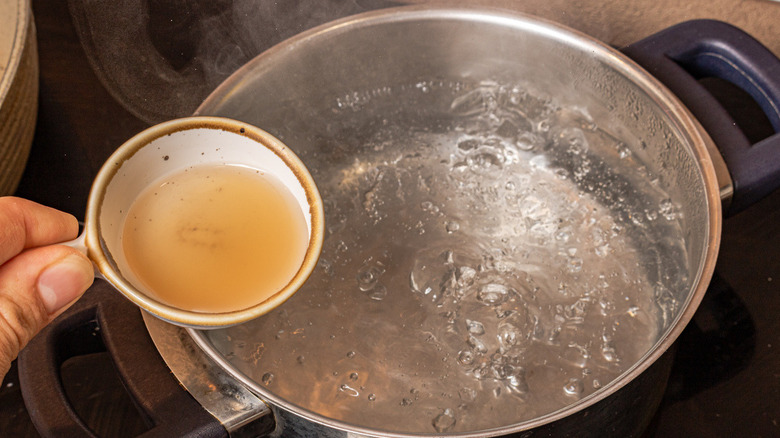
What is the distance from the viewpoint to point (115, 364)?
53cm

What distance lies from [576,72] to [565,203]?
17 centimetres

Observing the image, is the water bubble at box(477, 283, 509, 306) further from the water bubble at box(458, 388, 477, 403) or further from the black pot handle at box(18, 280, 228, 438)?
the black pot handle at box(18, 280, 228, 438)

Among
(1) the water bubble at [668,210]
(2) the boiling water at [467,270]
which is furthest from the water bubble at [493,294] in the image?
(1) the water bubble at [668,210]

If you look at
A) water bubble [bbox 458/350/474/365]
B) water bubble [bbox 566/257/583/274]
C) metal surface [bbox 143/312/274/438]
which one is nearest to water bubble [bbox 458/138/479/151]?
water bubble [bbox 566/257/583/274]

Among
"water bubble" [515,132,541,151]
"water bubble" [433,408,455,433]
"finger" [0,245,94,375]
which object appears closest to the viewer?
"finger" [0,245,94,375]

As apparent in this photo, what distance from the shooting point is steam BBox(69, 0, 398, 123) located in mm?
773

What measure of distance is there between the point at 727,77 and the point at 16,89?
0.78 m

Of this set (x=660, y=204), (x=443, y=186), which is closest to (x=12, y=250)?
(x=443, y=186)

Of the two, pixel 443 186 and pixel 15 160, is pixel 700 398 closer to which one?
pixel 443 186

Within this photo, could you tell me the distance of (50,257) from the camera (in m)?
0.44

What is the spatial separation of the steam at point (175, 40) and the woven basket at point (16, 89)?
0.08 m

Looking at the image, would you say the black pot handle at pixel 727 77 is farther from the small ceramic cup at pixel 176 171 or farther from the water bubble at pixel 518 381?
the small ceramic cup at pixel 176 171

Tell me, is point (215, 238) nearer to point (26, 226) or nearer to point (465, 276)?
point (26, 226)

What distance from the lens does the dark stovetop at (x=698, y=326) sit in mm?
655
